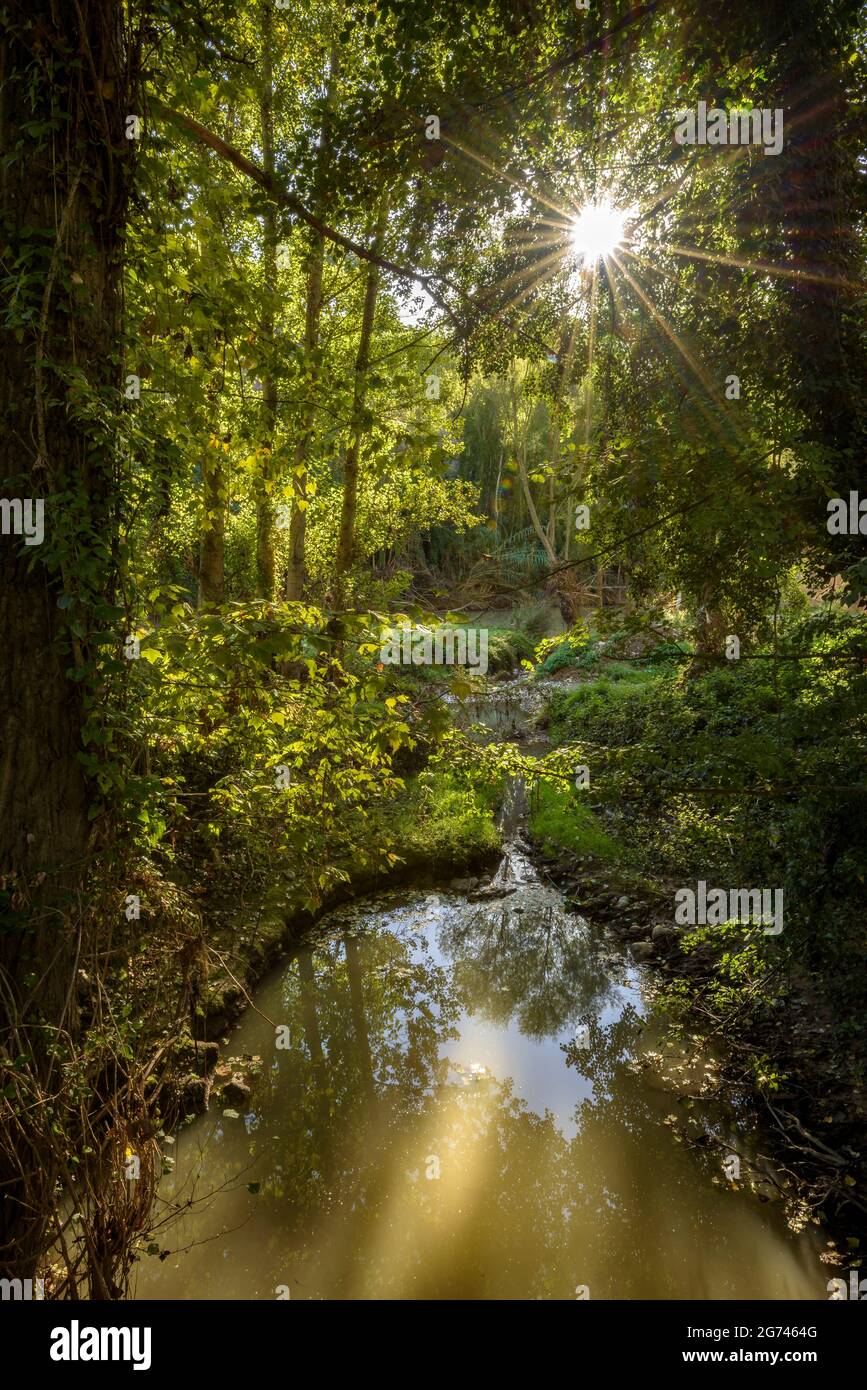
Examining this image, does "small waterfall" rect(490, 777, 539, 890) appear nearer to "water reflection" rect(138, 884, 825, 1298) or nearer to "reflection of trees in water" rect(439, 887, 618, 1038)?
"reflection of trees in water" rect(439, 887, 618, 1038)

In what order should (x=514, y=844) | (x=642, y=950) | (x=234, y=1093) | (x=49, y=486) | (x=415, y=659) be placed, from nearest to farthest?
(x=49, y=486)
(x=415, y=659)
(x=234, y=1093)
(x=642, y=950)
(x=514, y=844)

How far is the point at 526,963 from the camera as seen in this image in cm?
746

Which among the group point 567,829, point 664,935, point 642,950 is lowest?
point 642,950

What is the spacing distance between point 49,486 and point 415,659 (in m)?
1.69

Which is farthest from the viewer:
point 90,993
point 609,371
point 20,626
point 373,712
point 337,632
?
point 609,371

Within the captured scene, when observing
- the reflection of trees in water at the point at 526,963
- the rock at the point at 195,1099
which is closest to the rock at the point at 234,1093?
the rock at the point at 195,1099

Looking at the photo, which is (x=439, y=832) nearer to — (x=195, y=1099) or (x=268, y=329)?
(x=195, y=1099)

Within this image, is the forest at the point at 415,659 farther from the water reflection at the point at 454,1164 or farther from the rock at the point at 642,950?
the rock at the point at 642,950

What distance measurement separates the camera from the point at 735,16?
13.3ft

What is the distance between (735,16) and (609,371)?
7.20 ft

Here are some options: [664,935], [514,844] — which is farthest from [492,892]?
[664,935]

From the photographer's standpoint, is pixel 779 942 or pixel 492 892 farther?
pixel 492 892
